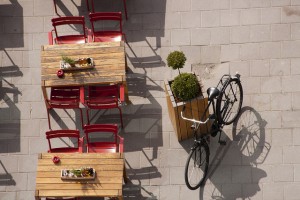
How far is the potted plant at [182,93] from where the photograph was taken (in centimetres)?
1141

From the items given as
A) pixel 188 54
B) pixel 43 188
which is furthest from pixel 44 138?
pixel 188 54

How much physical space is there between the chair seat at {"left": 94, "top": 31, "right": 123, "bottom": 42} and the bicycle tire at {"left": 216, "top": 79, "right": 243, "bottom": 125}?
2473mm

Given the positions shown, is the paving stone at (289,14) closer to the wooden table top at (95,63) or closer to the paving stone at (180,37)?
A: the paving stone at (180,37)

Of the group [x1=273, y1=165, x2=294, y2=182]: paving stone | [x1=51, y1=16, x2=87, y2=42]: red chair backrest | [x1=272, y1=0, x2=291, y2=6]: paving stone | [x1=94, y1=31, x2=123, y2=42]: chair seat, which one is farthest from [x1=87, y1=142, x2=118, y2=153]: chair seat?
[x1=272, y1=0, x2=291, y2=6]: paving stone

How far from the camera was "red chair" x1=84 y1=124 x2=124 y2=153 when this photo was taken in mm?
11855

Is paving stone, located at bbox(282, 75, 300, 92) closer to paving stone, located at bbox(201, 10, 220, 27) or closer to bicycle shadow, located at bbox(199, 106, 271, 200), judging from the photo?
bicycle shadow, located at bbox(199, 106, 271, 200)

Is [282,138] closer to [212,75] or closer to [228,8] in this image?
[212,75]

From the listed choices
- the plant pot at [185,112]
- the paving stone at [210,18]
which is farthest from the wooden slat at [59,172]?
the paving stone at [210,18]

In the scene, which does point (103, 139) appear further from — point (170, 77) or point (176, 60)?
point (176, 60)

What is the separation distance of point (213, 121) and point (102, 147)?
2.18 metres

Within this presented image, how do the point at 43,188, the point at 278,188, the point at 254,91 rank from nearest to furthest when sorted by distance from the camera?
the point at 43,188, the point at 278,188, the point at 254,91

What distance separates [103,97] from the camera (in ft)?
40.9

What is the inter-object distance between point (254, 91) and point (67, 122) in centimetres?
383

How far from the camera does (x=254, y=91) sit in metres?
12.8
